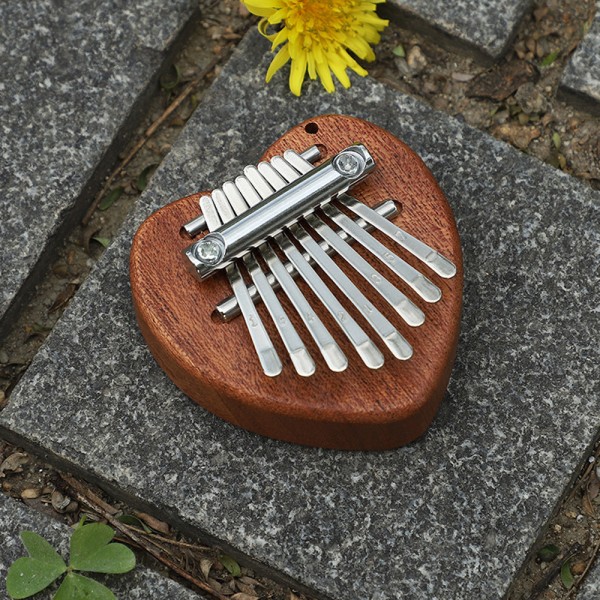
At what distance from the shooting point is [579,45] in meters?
1.62

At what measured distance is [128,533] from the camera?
1.44m

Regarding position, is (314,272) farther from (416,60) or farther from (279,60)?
(416,60)

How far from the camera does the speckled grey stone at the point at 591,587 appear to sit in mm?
1394

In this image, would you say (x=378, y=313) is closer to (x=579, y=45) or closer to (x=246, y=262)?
(x=246, y=262)

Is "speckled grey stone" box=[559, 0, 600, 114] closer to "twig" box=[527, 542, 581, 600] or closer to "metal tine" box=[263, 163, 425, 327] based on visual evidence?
"metal tine" box=[263, 163, 425, 327]

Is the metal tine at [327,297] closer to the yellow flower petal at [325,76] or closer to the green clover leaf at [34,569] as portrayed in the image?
the yellow flower petal at [325,76]

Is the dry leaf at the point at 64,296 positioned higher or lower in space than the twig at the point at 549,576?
lower

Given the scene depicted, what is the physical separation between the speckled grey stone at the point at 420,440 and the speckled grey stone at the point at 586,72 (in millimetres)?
157

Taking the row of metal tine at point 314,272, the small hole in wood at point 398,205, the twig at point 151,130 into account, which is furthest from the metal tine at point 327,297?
the twig at point 151,130

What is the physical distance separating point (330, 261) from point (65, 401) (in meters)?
0.42

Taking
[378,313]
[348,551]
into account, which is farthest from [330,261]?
[348,551]

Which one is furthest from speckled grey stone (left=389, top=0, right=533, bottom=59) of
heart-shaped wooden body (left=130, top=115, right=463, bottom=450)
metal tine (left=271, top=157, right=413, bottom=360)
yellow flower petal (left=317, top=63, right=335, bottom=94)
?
metal tine (left=271, top=157, right=413, bottom=360)

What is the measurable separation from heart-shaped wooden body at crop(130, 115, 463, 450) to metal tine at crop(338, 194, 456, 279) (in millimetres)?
39

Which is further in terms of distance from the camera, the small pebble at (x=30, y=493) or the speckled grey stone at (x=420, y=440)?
the small pebble at (x=30, y=493)
